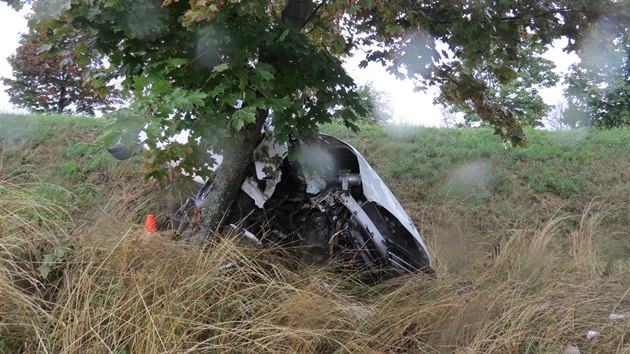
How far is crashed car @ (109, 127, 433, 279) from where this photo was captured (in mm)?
4363

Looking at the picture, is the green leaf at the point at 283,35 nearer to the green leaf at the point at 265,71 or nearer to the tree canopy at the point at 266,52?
the tree canopy at the point at 266,52

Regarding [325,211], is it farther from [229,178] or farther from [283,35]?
[283,35]

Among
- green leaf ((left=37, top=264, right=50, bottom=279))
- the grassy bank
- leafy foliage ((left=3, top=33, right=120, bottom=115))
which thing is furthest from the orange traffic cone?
leafy foliage ((left=3, top=33, right=120, bottom=115))

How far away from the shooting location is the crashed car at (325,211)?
436 cm

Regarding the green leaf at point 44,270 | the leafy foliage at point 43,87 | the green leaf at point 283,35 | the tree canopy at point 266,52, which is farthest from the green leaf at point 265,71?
the leafy foliage at point 43,87

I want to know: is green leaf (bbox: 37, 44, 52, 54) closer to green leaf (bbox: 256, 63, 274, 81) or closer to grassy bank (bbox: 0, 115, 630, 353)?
grassy bank (bbox: 0, 115, 630, 353)

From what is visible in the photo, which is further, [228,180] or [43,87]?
[43,87]

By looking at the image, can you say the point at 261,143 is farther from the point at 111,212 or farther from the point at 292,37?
the point at 111,212

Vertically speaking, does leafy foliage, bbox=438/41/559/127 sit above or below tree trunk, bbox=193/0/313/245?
above

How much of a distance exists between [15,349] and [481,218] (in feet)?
19.8

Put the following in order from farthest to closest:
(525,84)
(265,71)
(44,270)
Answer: (525,84)
(265,71)
(44,270)

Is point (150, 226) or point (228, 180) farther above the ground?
point (228, 180)

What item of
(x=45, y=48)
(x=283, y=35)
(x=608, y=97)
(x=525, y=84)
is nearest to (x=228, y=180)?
(x=283, y=35)

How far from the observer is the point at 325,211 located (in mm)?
4488
